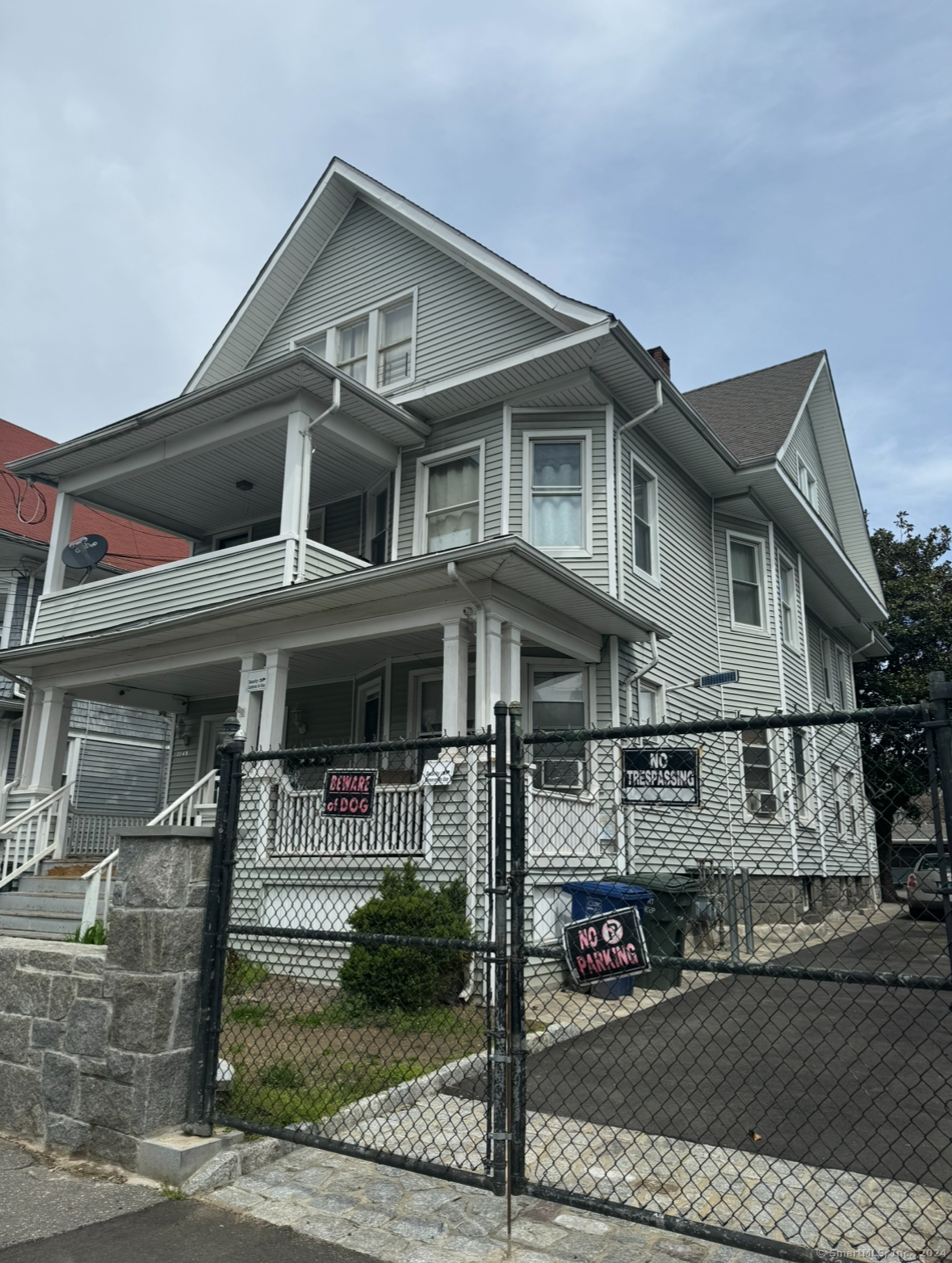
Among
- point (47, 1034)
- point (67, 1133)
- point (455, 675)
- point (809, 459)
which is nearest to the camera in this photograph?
point (67, 1133)

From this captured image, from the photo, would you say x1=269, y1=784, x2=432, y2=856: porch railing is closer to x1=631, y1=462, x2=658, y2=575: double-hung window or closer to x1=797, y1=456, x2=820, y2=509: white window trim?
x1=631, y1=462, x2=658, y2=575: double-hung window

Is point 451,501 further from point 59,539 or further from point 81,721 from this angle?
point 81,721

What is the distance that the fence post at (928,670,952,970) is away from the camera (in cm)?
298

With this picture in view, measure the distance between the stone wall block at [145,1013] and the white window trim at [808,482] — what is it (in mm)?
16190

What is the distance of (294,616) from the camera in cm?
1087

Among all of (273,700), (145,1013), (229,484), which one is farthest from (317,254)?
(145,1013)

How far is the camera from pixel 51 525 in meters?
20.3

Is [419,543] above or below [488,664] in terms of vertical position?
above

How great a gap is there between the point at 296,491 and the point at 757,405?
34.5 ft

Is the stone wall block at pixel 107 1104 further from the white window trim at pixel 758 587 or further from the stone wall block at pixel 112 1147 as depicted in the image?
the white window trim at pixel 758 587

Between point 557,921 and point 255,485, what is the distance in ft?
27.6

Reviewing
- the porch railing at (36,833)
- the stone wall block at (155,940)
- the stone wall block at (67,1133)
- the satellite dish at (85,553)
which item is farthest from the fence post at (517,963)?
the satellite dish at (85,553)

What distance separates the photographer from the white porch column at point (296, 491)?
11.1 metres

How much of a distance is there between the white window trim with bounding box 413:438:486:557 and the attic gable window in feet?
4.82
